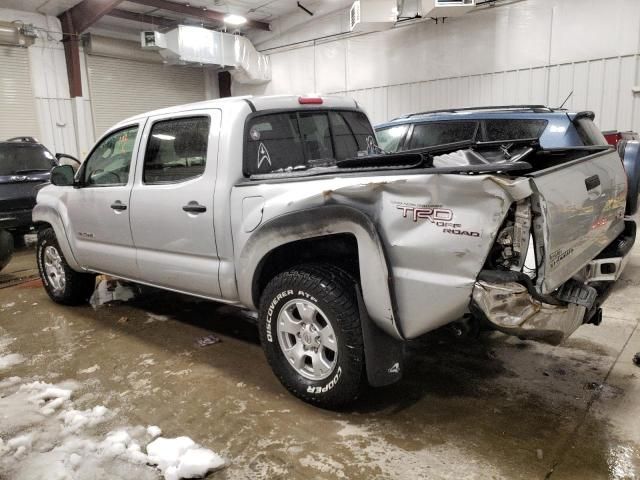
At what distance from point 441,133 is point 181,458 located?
4.98m

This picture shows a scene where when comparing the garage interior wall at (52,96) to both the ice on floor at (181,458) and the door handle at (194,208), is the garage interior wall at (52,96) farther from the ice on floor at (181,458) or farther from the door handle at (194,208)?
the ice on floor at (181,458)

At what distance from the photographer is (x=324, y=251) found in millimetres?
2822

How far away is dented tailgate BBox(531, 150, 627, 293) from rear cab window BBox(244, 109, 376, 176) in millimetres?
1551

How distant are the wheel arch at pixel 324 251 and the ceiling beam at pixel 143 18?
11.1 meters

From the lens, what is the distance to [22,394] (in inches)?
126

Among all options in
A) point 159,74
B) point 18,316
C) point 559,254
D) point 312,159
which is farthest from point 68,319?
point 159,74

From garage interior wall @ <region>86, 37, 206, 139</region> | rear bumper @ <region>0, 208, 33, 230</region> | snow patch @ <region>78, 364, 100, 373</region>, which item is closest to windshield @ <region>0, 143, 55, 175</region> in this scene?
rear bumper @ <region>0, 208, 33, 230</region>

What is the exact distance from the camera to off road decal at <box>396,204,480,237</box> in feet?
6.91

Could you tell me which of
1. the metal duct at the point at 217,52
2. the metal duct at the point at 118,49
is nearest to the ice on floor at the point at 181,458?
the metal duct at the point at 217,52

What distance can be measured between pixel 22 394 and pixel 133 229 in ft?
4.42

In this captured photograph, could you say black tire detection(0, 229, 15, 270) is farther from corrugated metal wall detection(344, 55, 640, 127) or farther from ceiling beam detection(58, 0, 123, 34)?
corrugated metal wall detection(344, 55, 640, 127)

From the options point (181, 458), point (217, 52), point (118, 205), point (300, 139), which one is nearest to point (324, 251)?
point (300, 139)

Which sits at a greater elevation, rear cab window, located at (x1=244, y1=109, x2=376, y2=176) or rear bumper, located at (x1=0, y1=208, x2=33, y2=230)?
rear cab window, located at (x1=244, y1=109, x2=376, y2=176)

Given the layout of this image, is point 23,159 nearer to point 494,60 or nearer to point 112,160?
point 112,160
